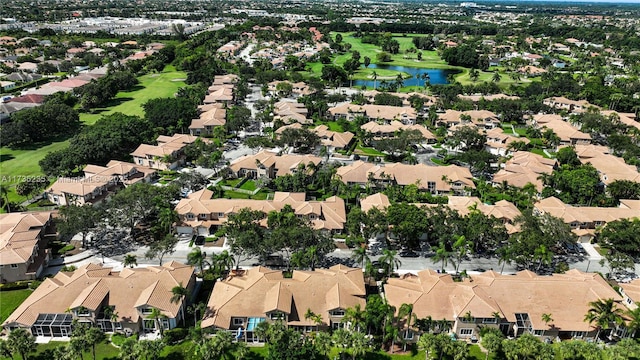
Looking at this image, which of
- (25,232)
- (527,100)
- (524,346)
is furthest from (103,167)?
(527,100)

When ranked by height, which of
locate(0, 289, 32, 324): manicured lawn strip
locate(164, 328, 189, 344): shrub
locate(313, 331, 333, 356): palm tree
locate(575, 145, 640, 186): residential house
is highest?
locate(575, 145, 640, 186): residential house

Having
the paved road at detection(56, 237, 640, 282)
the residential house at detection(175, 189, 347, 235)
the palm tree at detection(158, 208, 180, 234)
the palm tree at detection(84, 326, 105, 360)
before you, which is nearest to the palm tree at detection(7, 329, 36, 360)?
the palm tree at detection(84, 326, 105, 360)

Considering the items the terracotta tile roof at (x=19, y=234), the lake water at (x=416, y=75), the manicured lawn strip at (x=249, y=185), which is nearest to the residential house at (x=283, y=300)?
the terracotta tile roof at (x=19, y=234)

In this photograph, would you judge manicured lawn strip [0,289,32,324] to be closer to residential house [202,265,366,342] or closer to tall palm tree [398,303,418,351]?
residential house [202,265,366,342]

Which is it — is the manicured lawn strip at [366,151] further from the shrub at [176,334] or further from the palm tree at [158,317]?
the palm tree at [158,317]

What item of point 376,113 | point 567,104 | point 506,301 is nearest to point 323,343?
point 506,301

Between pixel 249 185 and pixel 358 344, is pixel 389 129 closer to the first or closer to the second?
pixel 249 185

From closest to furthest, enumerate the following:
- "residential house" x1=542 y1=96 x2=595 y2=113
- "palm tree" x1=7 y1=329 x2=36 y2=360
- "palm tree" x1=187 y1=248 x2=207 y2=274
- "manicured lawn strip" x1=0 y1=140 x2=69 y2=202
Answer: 1. "palm tree" x1=7 y1=329 x2=36 y2=360
2. "palm tree" x1=187 y1=248 x2=207 y2=274
3. "manicured lawn strip" x1=0 y1=140 x2=69 y2=202
4. "residential house" x1=542 y1=96 x2=595 y2=113
